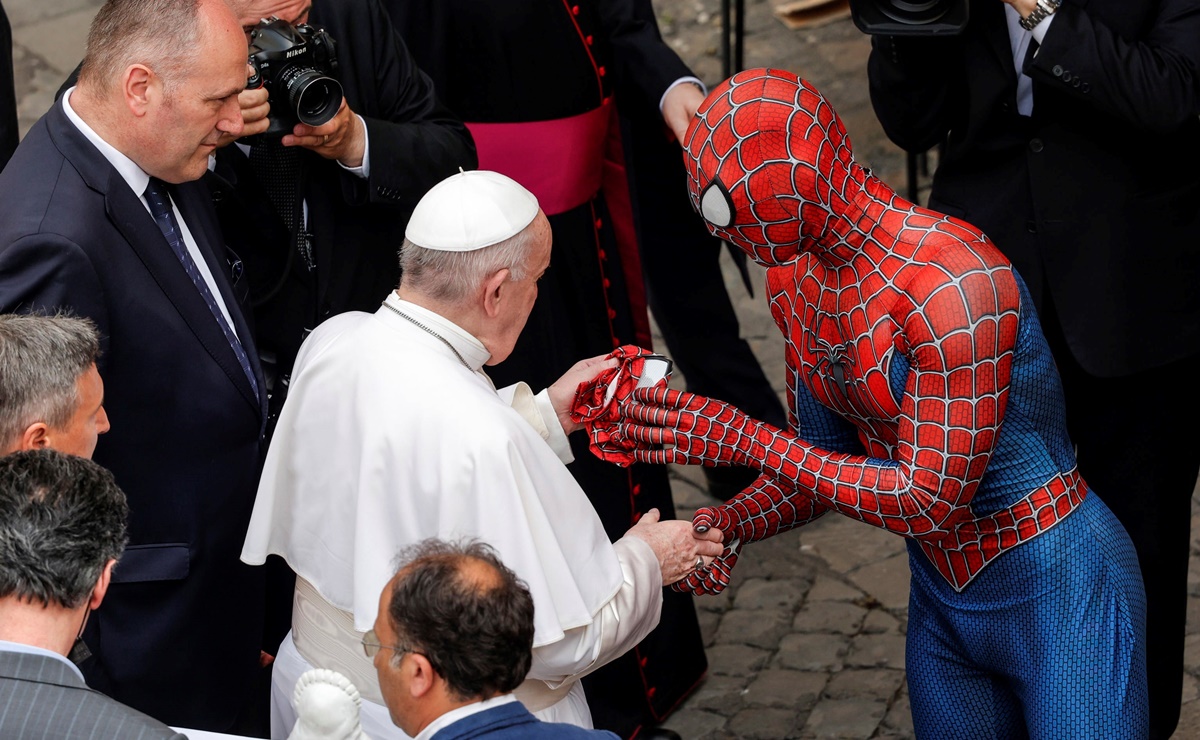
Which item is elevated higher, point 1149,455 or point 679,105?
point 679,105

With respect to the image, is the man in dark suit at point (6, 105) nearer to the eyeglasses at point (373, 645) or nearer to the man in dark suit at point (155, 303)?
the man in dark suit at point (155, 303)

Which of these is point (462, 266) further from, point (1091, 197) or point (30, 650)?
point (1091, 197)

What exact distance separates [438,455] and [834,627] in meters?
2.32

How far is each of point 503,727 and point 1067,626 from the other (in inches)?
46.6

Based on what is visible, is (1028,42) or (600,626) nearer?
(600,626)

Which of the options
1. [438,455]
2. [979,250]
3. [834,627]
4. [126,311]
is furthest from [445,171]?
[834,627]

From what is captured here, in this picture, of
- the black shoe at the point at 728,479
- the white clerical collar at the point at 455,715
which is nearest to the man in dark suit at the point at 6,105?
the black shoe at the point at 728,479

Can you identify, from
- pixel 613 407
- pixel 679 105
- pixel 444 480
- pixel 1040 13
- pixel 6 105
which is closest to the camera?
pixel 444 480

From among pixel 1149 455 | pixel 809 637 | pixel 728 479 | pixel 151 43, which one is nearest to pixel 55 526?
pixel 151 43

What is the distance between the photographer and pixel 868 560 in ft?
16.6

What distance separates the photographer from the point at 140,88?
3.09 metres

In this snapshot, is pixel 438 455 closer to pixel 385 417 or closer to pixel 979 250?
pixel 385 417

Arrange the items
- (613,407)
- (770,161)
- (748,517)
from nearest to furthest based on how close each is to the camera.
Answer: (770,161), (613,407), (748,517)

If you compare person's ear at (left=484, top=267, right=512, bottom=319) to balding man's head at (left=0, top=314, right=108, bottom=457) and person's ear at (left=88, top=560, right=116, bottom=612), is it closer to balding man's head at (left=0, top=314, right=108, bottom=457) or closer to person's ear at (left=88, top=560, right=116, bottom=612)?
balding man's head at (left=0, top=314, right=108, bottom=457)
